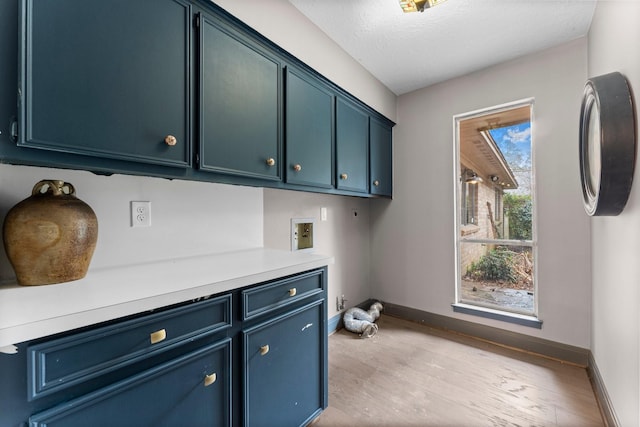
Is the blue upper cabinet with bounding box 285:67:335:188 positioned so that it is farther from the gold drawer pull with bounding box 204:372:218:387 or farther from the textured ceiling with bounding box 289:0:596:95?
the gold drawer pull with bounding box 204:372:218:387

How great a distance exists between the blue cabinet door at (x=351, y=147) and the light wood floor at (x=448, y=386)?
1.36 meters

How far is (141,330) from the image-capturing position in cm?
79

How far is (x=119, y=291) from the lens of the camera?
0.82 m

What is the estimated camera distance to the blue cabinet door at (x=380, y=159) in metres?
2.56

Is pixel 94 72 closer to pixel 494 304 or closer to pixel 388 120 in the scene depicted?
pixel 388 120

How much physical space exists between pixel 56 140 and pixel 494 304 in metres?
3.08

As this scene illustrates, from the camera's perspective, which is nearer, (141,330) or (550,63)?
(141,330)

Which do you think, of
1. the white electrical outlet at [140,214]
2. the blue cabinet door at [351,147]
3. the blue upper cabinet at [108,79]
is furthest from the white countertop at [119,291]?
the blue cabinet door at [351,147]

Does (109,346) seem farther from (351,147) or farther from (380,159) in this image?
(380,159)

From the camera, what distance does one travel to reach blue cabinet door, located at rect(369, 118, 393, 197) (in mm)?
2562

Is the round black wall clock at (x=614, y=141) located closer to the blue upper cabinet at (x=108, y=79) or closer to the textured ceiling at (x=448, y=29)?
the textured ceiling at (x=448, y=29)

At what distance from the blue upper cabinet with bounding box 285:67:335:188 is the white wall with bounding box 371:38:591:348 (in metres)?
1.22

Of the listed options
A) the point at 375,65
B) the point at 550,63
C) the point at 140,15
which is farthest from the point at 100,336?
the point at 550,63

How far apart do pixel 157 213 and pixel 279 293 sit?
72cm
